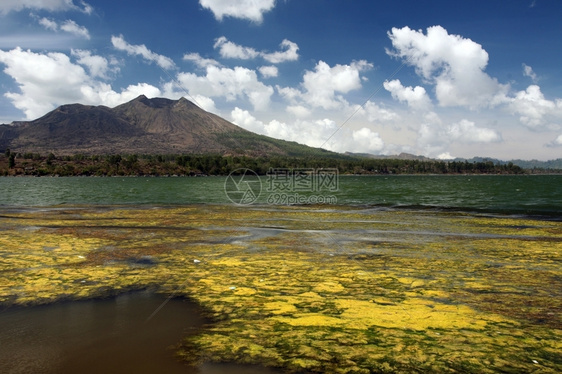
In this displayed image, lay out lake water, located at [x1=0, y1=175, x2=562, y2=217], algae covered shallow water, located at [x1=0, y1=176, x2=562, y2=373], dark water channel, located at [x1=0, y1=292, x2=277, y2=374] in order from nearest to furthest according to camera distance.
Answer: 1. dark water channel, located at [x1=0, y1=292, x2=277, y2=374]
2. algae covered shallow water, located at [x1=0, y1=176, x2=562, y2=373]
3. lake water, located at [x1=0, y1=175, x2=562, y2=217]

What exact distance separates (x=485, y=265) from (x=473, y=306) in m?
6.23

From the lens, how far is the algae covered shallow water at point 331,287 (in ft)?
27.8

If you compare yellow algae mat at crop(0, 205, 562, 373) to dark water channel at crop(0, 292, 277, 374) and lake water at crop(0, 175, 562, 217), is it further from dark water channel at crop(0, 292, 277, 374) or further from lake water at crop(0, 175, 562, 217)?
lake water at crop(0, 175, 562, 217)

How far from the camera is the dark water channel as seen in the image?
7875 mm

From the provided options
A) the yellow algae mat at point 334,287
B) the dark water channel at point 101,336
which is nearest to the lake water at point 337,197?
the yellow algae mat at point 334,287

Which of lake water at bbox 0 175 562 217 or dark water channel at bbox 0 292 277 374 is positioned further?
lake water at bbox 0 175 562 217

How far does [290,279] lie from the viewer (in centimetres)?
1439

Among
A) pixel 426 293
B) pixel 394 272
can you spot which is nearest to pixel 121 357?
pixel 426 293

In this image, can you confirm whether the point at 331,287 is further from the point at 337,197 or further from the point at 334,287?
the point at 337,197

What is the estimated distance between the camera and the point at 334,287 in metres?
13.3

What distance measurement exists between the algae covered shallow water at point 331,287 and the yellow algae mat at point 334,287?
1.9 inches

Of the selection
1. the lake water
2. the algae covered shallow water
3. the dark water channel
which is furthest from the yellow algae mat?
the lake water

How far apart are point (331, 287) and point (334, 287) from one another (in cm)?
10

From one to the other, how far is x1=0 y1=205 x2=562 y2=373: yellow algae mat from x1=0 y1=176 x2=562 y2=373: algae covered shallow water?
0.05 m
